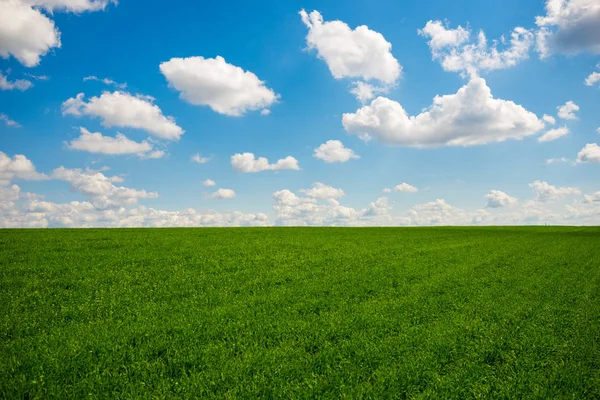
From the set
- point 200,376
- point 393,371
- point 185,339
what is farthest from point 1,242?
point 393,371

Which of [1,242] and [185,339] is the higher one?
[1,242]

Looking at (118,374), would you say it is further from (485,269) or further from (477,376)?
(485,269)

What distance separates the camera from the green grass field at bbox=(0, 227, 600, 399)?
714 cm

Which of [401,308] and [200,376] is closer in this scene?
[200,376]

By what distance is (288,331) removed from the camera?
968cm

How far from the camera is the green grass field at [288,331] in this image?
7.14 m

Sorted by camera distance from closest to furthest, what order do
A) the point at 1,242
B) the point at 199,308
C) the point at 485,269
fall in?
1. the point at 199,308
2. the point at 485,269
3. the point at 1,242

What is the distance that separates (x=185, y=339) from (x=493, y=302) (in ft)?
34.6

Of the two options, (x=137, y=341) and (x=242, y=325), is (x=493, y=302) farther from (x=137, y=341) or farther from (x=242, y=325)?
(x=137, y=341)

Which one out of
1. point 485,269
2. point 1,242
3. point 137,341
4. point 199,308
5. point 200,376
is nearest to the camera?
point 200,376

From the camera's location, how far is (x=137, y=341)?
8844 mm

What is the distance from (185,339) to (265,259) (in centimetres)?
1187

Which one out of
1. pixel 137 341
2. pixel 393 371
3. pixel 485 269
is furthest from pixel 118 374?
pixel 485 269

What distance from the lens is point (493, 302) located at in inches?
523
